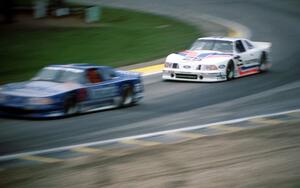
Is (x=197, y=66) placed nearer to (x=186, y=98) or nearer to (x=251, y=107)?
(x=186, y=98)

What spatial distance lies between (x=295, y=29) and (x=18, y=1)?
14865 mm

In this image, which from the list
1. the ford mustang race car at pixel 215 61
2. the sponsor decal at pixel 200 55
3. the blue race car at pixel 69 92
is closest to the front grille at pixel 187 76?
the ford mustang race car at pixel 215 61

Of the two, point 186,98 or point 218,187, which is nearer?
point 218,187

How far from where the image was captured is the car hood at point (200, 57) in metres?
20.8

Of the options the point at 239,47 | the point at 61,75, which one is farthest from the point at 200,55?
the point at 61,75

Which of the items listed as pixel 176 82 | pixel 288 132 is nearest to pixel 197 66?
pixel 176 82

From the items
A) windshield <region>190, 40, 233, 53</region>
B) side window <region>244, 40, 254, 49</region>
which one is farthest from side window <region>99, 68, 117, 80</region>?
side window <region>244, 40, 254, 49</region>

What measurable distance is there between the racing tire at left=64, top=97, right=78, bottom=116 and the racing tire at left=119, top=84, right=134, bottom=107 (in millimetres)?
1843

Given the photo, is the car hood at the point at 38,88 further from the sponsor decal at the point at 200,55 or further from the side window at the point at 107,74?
the sponsor decal at the point at 200,55

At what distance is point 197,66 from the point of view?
2069 centimetres

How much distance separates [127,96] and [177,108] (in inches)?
46.3

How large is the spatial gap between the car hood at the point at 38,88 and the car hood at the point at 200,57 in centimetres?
623

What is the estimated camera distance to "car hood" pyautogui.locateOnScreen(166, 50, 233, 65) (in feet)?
68.3

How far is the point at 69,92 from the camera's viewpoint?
578 inches
